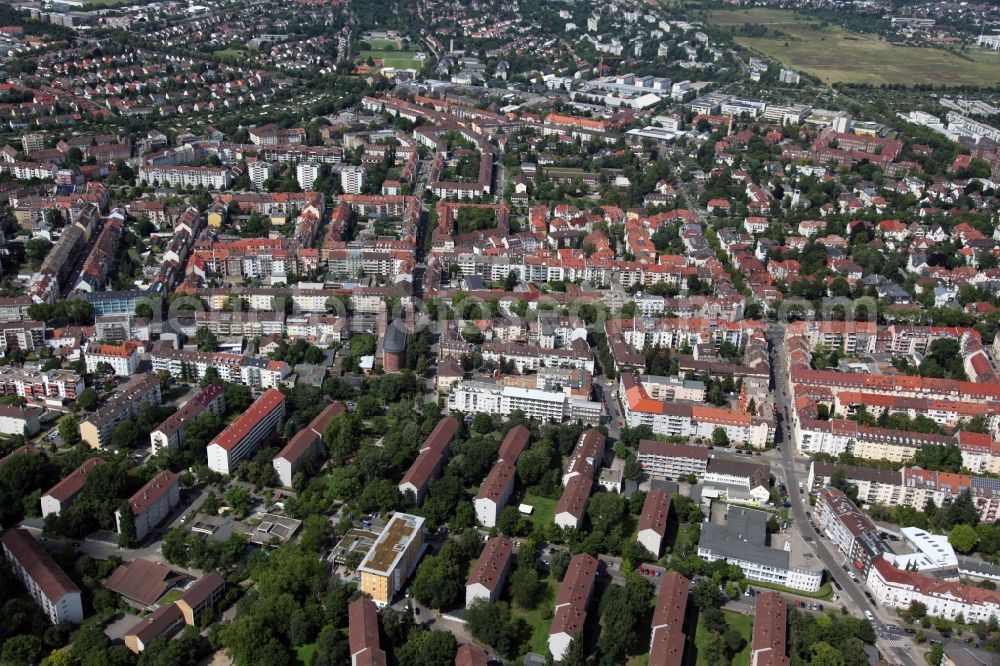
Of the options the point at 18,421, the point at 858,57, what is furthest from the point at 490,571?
the point at 858,57

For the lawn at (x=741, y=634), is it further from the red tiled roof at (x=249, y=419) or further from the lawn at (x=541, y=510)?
the red tiled roof at (x=249, y=419)

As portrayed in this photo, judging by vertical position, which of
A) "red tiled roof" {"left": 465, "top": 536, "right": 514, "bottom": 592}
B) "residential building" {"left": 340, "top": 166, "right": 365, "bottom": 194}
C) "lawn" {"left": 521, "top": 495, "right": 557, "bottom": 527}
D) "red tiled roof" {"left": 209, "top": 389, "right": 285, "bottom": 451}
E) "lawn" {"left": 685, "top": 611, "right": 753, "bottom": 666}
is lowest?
"lawn" {"left": 685, "top": 611, "right": 753, "bottom": 666}

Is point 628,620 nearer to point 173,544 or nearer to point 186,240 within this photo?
point 173,544

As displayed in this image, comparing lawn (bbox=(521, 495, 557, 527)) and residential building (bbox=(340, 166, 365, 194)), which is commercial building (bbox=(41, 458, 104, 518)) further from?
residential building (bbox=(340, 166, 365, 194))

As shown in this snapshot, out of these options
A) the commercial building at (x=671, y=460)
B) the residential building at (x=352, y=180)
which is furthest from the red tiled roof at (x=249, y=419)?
the residential building at (x=352, y=180)

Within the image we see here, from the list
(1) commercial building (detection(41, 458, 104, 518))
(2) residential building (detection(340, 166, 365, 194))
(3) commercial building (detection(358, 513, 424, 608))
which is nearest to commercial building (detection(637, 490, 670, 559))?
(3) commercial building (detection(358, 513, 424, 608))

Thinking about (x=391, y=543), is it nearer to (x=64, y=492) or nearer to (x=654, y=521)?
(x=654, y=521)
